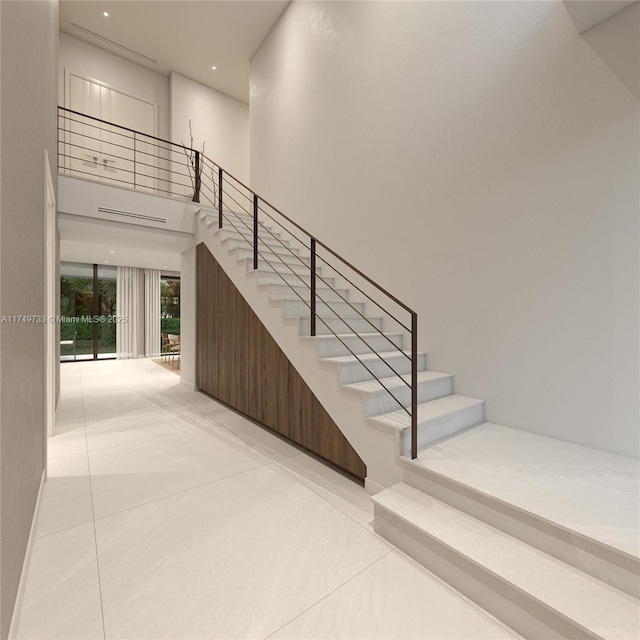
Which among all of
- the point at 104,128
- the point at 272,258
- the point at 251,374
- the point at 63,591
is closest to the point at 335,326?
the point at 251,374

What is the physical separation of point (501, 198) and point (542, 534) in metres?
2.28

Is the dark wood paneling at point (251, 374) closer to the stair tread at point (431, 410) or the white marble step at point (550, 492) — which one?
the stair tread at point (431, 410)

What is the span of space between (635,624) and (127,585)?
1.94 meters

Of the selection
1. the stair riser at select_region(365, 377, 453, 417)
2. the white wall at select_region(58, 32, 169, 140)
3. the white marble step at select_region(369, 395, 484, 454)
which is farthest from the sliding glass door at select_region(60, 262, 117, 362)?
the white marble step at select_region(369, 395, 484, 454)

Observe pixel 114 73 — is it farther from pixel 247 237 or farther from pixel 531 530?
pixel 531 530

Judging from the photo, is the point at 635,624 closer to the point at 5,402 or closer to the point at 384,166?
the point at 5,402

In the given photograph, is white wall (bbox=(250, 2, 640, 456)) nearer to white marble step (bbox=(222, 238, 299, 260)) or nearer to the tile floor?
white marble step (bbox=(222, 238, 299, 260))

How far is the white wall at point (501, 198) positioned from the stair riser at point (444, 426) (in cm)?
18

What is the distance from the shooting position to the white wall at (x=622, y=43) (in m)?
1.92

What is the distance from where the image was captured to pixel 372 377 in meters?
2.73

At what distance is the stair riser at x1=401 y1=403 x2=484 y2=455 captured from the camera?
2.11 meters

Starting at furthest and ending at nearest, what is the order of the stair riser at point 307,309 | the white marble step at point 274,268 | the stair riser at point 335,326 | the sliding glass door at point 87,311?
the sliding glass door at point 87,311
the white marble step at point 274,268
the stair riser at point 307,309
the stair riser at point 335,326

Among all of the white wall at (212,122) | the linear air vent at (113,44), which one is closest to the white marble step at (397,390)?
the white wall at (212,122)

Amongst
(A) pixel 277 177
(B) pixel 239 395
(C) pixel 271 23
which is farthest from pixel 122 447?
(C) pixel 271 23
